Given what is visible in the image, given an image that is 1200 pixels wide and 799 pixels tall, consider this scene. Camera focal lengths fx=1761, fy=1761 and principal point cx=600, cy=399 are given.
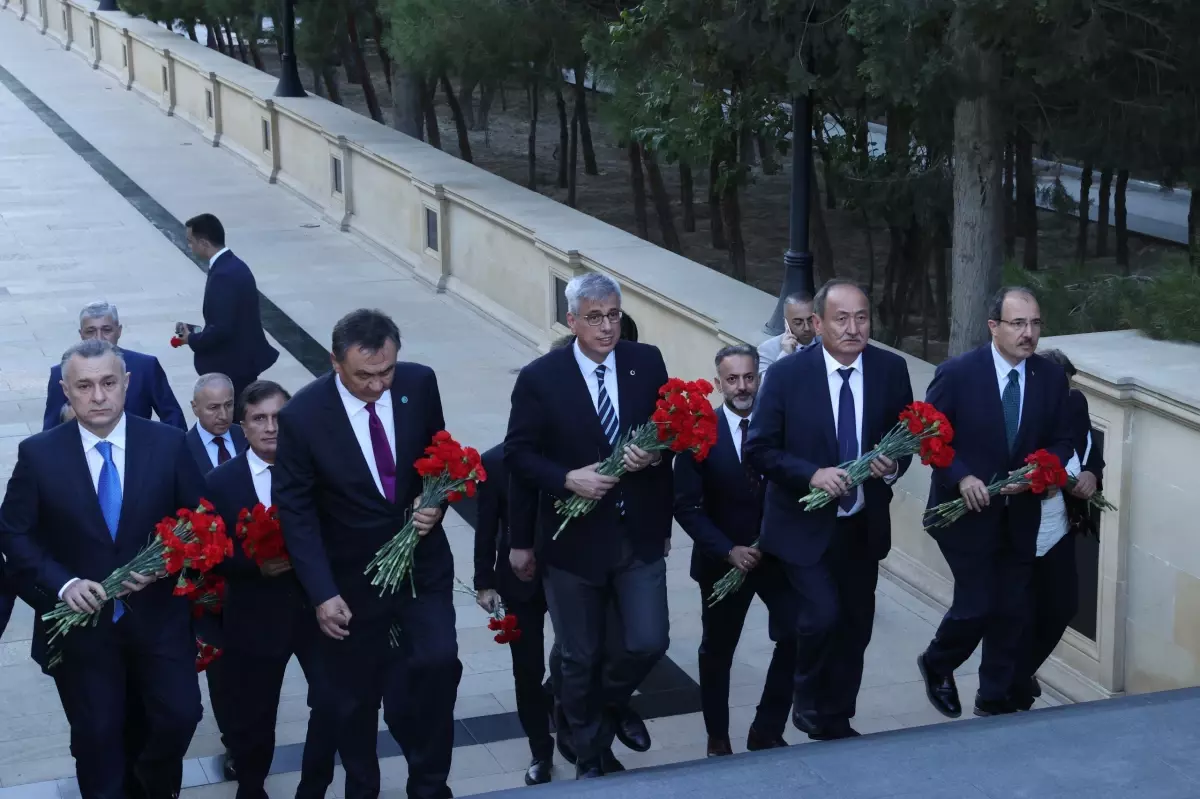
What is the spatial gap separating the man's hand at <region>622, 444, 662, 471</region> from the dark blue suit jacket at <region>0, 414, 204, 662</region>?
5.19ft

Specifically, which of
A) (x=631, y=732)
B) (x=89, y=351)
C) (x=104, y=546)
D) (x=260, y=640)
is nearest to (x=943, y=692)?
(x=631, y=732)

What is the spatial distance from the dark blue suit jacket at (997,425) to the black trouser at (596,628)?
130cm

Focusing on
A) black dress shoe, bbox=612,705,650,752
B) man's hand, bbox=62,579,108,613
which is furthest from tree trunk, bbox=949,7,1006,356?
man's hand, bbox=62,579,108,613

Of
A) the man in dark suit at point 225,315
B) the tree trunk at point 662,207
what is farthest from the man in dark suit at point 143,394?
the tree trunk at point 662,207

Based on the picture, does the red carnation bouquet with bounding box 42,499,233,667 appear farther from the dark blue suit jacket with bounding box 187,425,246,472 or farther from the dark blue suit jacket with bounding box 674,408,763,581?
the dark blue suit jacket with bounding box 674,408,763,581

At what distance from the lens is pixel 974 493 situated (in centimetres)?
687

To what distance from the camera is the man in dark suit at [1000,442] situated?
6.99 meters

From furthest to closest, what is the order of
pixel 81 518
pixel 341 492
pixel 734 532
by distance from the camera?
pixel 734 532
pixel 341 492
pixel 81 518

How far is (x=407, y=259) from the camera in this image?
18.8m

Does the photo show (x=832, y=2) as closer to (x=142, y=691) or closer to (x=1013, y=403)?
(x=1013, y=403)

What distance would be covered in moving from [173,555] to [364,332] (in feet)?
3.34

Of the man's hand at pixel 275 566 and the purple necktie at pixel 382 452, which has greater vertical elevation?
the purple necktie at pixel 382 452

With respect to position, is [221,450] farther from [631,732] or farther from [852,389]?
[852,389]

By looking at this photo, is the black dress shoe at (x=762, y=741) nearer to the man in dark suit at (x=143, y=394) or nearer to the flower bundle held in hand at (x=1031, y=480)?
the flower bundle held in hand at (x=1031, y=480)
